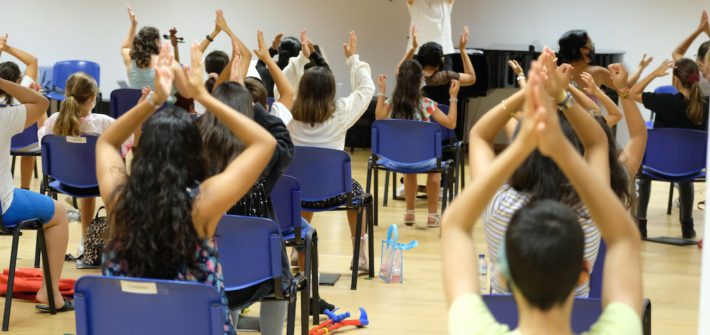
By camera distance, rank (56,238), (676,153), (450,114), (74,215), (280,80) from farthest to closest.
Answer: (74,215) < (450,114) < (676,153) < (280,80) < (56,238)

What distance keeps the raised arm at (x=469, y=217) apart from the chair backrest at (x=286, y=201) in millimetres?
2514

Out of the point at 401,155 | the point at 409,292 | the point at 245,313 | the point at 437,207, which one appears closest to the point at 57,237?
the point at 245,313

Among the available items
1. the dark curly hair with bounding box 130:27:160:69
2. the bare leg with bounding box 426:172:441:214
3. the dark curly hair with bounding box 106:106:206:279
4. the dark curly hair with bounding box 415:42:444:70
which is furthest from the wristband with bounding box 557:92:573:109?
the dark curly hair with bounding box 130:27:160:69

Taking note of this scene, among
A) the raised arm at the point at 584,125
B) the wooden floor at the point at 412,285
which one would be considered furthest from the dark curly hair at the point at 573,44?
the raised arm at the point at 584,125

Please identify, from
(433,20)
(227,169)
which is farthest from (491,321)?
(433,20)

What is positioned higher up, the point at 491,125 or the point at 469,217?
the point at 491,125

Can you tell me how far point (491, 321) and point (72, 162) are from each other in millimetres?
4088

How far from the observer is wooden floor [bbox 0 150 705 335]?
15.3 ft

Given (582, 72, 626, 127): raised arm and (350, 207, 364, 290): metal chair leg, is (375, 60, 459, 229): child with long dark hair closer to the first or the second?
(350, 207, 364, 290): metal chair leg

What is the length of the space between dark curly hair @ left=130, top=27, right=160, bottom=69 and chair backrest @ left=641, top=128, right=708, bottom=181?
384cm

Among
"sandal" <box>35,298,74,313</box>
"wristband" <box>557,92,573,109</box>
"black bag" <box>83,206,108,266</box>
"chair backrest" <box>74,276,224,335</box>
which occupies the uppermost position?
"wristband" <box>557,92,573,109</box>

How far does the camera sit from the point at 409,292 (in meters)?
5.30

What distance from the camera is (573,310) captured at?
243 cm

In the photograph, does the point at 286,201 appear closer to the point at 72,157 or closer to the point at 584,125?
the point at 72,157
